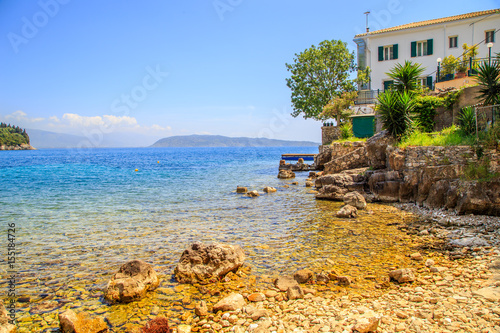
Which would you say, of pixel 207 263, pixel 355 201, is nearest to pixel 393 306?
pixel 207 263

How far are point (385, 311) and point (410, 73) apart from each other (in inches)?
718

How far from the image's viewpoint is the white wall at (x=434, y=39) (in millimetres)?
29828

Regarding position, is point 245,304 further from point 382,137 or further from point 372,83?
point 372,83

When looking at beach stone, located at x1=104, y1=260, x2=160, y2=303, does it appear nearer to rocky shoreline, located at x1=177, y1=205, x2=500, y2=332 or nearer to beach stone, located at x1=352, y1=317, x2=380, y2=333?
rocky shoreline, located at x1=177, y1=205, x2=500, y2=332

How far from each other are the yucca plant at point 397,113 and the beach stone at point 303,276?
42.9ft

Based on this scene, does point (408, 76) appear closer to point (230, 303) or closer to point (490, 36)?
point (490, 36)

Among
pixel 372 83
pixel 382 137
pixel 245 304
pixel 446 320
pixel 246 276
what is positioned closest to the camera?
pixel 446 320

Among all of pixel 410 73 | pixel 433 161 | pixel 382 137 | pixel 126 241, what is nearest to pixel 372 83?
pixel 410 73

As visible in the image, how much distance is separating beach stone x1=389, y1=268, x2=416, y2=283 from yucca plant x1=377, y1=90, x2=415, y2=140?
40.0 ft

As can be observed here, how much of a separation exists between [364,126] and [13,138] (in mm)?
209883

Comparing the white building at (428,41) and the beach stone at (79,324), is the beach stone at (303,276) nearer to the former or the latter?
the beach stone at (79,324)

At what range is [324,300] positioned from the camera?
6328 mm

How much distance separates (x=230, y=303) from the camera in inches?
241

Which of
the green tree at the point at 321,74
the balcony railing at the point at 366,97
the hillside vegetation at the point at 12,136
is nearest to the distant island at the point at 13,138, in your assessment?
the hillside vegetation at the point at 12,136
